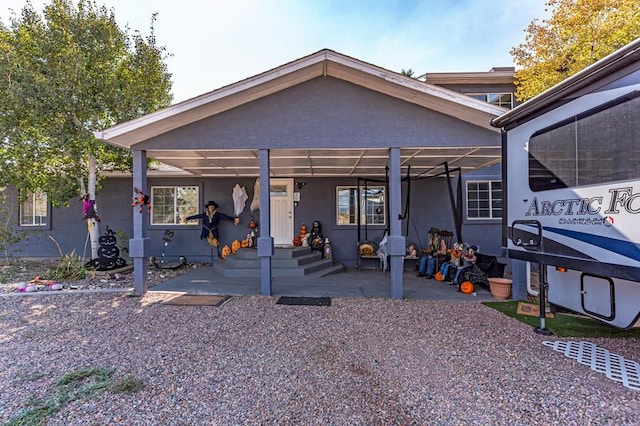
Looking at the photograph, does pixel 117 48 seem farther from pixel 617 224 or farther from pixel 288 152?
pixel 617 224

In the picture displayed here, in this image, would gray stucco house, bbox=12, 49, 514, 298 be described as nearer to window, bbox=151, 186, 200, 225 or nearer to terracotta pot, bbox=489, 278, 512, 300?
window, bbox=151, 186, 200, 225

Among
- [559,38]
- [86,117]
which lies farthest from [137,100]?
[559,38]

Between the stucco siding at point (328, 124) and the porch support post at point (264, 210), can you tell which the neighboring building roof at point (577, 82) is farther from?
the porch support post at point (264, 210)

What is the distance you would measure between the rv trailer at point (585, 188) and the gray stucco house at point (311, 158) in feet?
5.54

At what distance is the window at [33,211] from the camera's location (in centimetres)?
929

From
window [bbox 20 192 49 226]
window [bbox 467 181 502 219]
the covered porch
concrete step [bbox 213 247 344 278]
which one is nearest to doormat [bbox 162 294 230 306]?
the covered porch

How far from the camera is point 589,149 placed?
2.92m

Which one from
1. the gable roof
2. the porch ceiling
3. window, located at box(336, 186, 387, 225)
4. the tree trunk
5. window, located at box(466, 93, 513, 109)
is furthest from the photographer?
window, located at box(466, 93, 513, 109)

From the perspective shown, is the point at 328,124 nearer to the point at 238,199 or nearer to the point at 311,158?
the point at 311,158

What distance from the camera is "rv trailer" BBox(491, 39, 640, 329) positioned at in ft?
8.34

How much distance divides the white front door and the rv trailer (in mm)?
6068

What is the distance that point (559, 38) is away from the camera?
831 centimetres

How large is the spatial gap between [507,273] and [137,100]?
34.8 feet

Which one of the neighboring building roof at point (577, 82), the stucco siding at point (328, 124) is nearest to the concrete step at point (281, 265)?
the stucco siding at point (328, 124)
